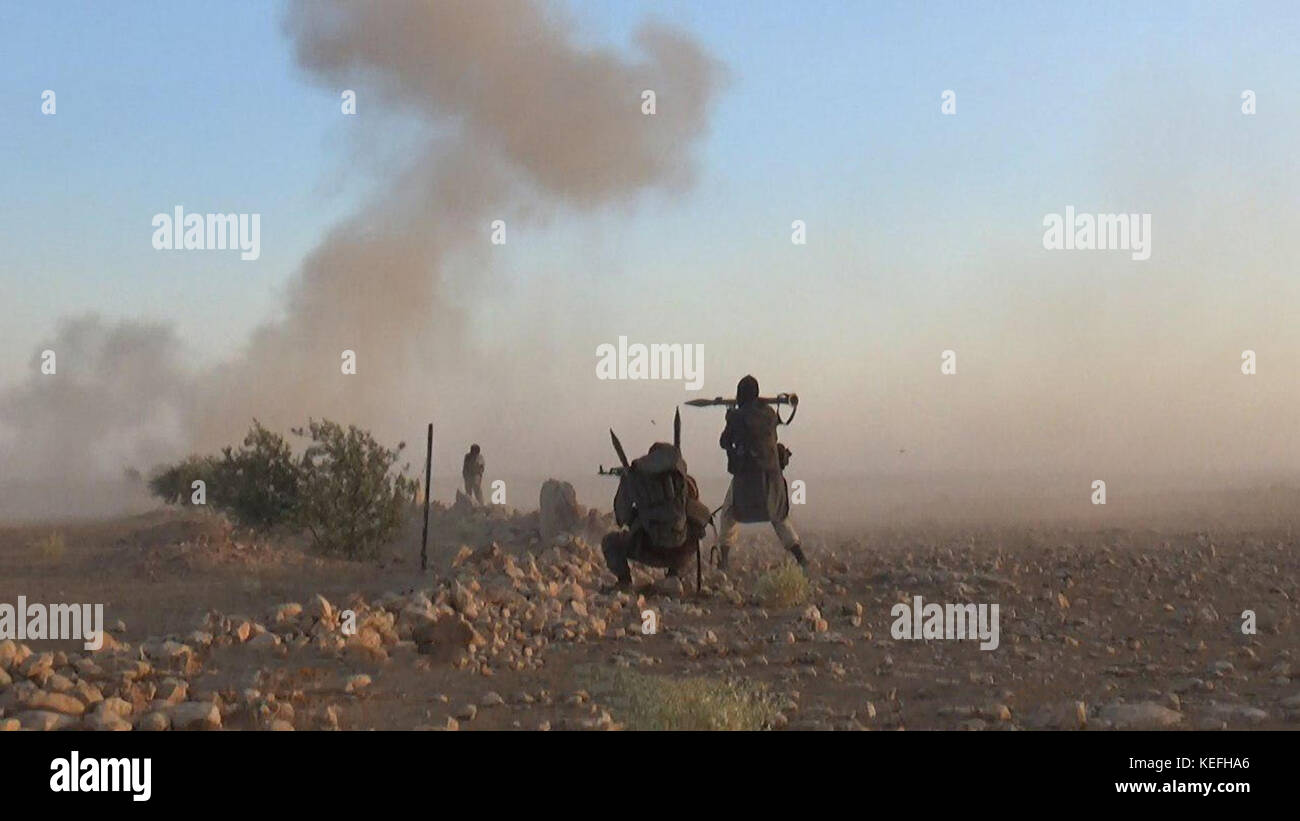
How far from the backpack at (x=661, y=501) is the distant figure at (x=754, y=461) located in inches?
64.1

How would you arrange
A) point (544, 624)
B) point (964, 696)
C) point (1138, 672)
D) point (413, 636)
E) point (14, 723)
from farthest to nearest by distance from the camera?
point (544, 624)
point (413, 636)
point (1138, 672)
point (964, 696)
point (14, 723)

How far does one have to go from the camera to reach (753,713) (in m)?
7.77

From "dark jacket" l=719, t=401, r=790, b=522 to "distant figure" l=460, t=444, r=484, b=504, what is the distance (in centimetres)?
1117

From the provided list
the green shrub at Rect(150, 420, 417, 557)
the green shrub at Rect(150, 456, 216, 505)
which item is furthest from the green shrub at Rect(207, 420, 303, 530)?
the green shrub at Rect(150, 456, 216, 505)

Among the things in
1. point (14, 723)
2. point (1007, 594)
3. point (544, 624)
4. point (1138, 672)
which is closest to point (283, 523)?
point (544, 624)

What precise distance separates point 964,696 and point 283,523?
43.8 feet

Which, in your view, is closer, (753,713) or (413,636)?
(753,713)

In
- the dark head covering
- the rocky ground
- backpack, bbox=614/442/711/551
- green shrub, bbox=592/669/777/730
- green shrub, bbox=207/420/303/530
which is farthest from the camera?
green shrub, bbox=207/420/303/530

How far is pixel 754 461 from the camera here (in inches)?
610

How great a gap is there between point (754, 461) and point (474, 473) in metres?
11.5

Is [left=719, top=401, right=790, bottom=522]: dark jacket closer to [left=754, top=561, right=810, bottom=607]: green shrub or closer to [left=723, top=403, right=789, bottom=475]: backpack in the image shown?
[left=723, top=403, right=789, bottom=475]: backpack

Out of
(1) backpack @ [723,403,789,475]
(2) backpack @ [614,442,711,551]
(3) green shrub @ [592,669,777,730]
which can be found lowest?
(3) green shrub @ [592,669,777,730]

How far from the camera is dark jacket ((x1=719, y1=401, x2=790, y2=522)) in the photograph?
50.8ft
